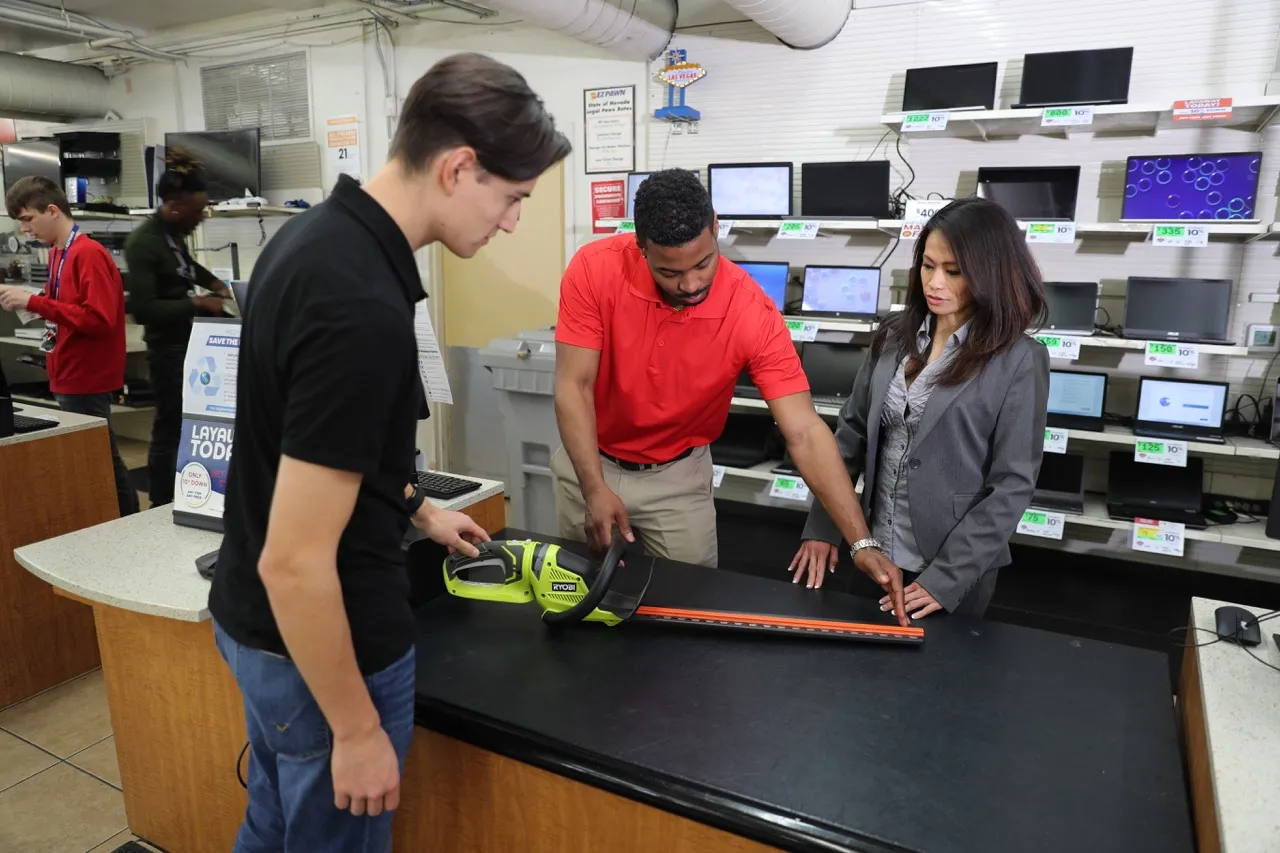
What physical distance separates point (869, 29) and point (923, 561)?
297 cm

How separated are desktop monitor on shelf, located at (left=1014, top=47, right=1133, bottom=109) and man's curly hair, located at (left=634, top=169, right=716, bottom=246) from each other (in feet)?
7.37

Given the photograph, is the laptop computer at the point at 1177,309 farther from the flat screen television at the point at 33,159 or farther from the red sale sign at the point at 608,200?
the flat screen television at the point at 33,159

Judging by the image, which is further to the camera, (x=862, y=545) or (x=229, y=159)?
(x=229, y=159)

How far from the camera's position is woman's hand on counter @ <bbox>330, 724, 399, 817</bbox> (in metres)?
0.94

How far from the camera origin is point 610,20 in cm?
368

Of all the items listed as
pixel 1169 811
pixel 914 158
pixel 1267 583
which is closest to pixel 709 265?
→ pixel 1169 811

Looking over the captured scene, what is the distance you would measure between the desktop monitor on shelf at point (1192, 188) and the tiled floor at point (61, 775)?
12.6ft

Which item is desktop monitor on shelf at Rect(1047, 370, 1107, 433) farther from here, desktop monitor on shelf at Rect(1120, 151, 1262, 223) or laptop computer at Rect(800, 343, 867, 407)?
laptop computer at Rect(800, 343, 867, 407)

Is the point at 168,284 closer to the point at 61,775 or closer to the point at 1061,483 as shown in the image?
the point at 61,775

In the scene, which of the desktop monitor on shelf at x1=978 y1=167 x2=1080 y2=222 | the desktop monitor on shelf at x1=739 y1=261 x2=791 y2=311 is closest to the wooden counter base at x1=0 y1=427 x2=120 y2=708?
the desktop monitor on shelf at x1=739 y1=261 x2=791 y2=311

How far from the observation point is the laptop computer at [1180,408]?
→ 3145 millimetres

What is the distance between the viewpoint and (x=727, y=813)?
0.99 metres

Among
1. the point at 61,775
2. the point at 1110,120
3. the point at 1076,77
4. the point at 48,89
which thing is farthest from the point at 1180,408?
the point at 48,89

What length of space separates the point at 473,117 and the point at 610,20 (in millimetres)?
3207
